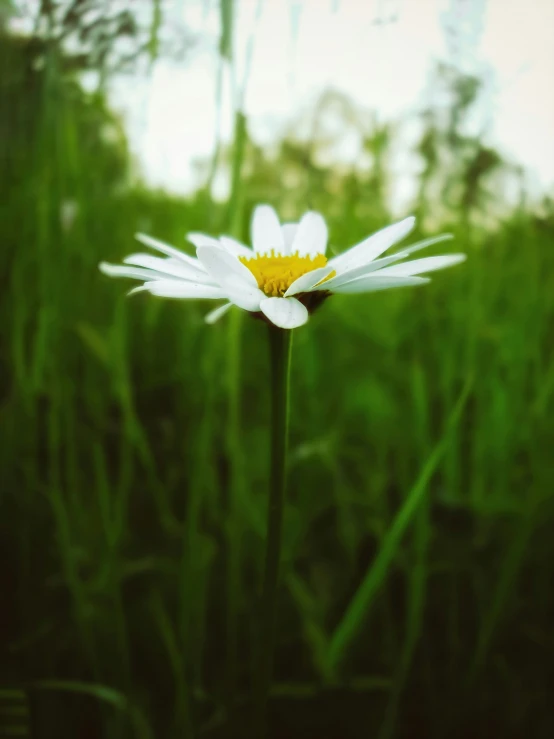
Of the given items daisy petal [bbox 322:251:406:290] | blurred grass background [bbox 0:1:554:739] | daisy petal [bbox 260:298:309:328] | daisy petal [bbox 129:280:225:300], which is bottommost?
blurred grass background [bbox 0:1:554:739]

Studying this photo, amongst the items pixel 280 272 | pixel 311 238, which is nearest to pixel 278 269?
pixel 280 272

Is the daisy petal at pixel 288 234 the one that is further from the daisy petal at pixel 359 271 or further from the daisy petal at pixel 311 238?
the daisy petal at pixel 359 271

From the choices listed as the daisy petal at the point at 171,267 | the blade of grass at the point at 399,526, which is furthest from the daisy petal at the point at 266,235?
the blade of grass at the point at 399,526

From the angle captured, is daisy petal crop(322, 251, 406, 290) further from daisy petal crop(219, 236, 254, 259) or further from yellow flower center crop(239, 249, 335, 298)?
daisy petal crop(219, 236, 254, 259)

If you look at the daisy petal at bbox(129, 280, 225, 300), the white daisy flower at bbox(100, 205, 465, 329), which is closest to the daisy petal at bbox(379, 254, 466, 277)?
the white daisy flower at bbox(100, 205, 465, 329)

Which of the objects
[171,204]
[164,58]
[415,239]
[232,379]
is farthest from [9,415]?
[171,204]

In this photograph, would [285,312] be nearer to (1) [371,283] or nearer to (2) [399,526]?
(1) [371,283]
